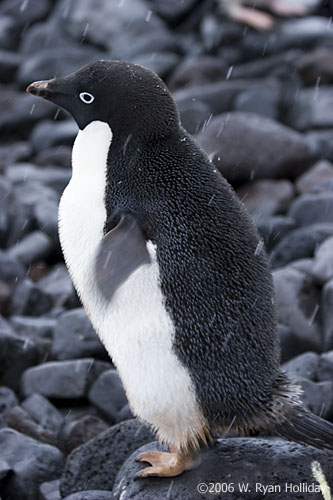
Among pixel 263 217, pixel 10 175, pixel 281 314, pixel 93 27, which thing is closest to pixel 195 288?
pixel 281 314

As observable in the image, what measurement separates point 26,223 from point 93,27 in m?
5.70

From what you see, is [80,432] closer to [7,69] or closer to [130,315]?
[130,315]

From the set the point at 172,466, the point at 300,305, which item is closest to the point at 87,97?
the point at 172,466

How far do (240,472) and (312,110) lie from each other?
5454 mm

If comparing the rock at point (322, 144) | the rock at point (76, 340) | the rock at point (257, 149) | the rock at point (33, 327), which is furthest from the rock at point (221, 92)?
the rock at point (76, 340)

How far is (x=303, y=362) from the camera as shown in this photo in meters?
3.36

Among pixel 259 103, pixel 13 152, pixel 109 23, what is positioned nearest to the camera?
pixel 259 103

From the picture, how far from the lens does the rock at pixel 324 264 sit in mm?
4012

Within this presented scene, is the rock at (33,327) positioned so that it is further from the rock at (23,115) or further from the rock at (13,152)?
the rock at (23,115)

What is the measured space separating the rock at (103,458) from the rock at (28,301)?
1.98 m

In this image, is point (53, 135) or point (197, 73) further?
point (197, 73)

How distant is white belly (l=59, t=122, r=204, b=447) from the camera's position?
2275 mm

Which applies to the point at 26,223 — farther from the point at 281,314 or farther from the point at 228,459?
the point at 228,459

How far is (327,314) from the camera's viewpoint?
3.76 meters
